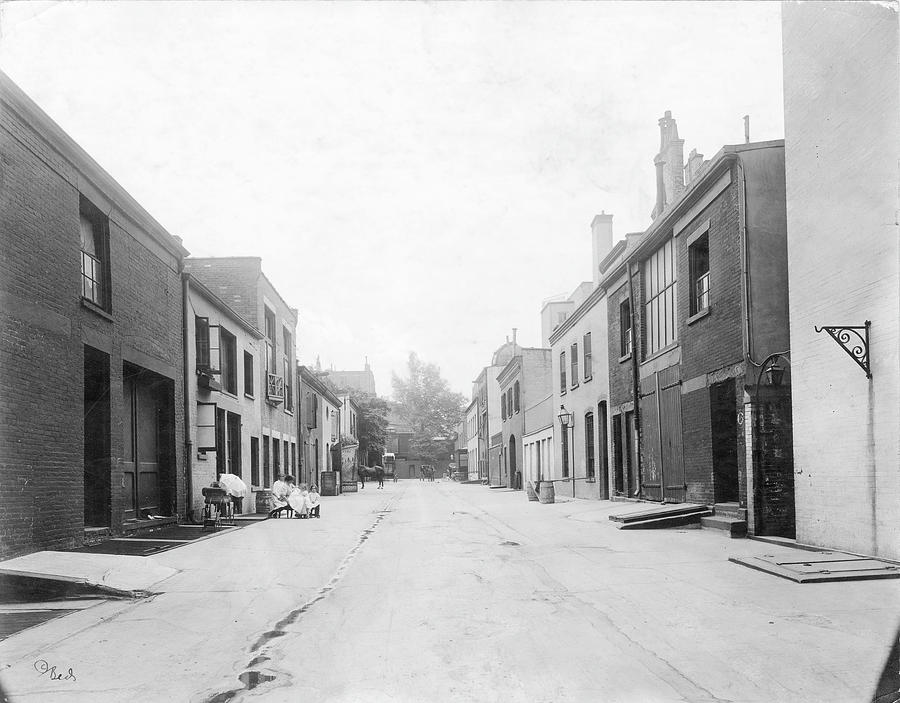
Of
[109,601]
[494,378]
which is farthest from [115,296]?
[494,378]

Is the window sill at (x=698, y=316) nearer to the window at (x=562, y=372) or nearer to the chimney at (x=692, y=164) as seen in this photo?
the chimney at (x=692, y=164)

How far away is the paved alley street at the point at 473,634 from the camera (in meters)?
4.49

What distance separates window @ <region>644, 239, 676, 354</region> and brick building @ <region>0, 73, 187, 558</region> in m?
10.3

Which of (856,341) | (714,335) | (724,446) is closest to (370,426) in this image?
(724,446)

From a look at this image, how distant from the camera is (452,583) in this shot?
26.7 ft

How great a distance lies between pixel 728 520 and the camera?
480 inches

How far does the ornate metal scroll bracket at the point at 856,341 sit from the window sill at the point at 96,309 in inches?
389

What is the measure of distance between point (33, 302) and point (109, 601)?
4.23 m

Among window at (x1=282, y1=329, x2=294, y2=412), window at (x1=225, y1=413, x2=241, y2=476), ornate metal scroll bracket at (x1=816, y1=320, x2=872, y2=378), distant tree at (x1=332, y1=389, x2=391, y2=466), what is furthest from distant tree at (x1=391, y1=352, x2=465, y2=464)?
ornate metal scroll bracket at (x1=816, y1=320, x2=872, y2=378)

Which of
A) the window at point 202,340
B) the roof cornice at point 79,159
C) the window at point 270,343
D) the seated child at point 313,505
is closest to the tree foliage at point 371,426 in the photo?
the window at point 270,343

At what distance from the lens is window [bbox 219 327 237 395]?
2058 centimetres

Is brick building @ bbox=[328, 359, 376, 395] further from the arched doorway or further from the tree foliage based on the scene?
the arched doorway

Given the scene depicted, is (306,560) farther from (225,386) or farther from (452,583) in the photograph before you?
(225,386)

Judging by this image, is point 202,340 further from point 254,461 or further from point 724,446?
point 724,446
